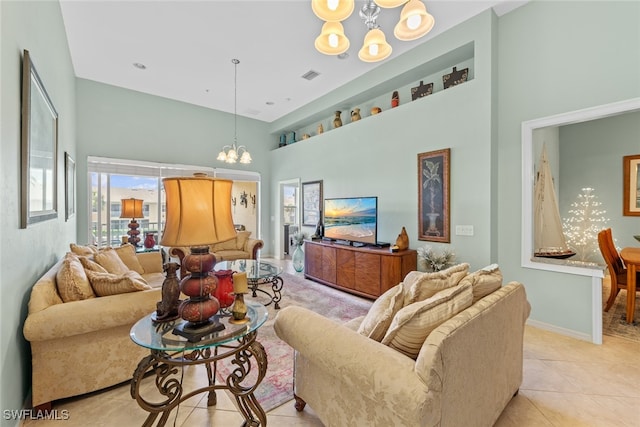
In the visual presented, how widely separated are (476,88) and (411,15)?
1.85m

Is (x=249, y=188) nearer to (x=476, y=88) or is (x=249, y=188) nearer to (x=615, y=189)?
(x=476, y=88)

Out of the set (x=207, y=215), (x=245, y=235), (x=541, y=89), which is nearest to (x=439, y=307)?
(x=207, y=215)

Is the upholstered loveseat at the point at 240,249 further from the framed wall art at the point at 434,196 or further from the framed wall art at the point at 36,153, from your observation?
the framed wall art at the point at 434,196

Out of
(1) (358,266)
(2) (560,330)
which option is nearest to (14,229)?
(1) (358,266)

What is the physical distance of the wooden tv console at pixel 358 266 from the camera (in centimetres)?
370

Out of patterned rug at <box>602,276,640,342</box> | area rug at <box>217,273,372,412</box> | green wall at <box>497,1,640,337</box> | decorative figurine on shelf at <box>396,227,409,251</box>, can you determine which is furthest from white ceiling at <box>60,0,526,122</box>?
patterned rug at <box>602,276,640,342</box>

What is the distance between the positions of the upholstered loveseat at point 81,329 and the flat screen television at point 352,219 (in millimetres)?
2970

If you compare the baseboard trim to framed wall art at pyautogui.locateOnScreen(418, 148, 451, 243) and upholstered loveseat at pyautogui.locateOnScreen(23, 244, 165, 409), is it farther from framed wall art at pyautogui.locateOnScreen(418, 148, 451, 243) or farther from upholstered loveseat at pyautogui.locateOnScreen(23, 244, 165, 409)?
upholstered loveseat at pyautogui.locateOnScreen(23, 244, 165, 409)

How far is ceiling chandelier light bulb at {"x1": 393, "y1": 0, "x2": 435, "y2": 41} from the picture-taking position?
6.25 ft

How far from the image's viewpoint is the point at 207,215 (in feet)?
4.54

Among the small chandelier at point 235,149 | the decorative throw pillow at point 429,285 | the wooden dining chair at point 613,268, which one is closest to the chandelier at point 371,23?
the decorative throw pillow at point 429,285

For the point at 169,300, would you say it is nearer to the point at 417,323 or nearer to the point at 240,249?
the point at 417,323

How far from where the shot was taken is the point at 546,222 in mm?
3254

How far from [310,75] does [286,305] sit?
148 inches
